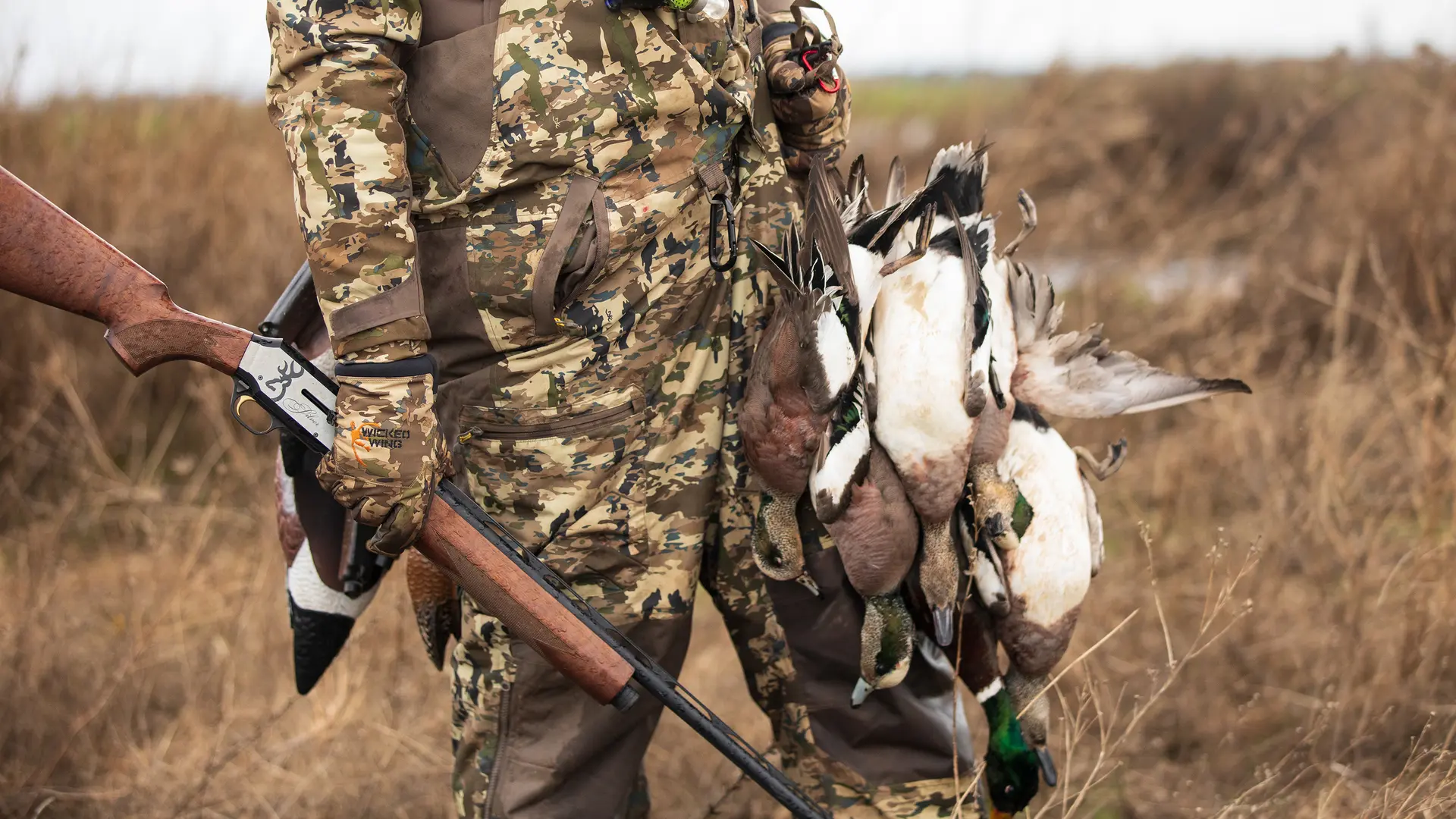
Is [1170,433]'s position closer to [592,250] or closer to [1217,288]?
[1217,288]

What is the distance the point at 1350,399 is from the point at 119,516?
4418 mm

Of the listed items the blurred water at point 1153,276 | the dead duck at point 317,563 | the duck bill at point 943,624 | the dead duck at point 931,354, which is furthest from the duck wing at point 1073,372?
the blurred water at point 1153,276

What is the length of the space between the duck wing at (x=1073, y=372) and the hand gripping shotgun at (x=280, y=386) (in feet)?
2.78

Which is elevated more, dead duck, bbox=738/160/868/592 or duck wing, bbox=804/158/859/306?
duck wing, bbox=804/158/859/306

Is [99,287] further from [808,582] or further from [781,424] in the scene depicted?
[808,582]

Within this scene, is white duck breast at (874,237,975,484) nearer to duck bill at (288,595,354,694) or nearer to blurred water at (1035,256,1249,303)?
duck bill at (288,595,354,694)

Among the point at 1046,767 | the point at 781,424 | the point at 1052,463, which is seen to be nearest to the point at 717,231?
the point at 781,424

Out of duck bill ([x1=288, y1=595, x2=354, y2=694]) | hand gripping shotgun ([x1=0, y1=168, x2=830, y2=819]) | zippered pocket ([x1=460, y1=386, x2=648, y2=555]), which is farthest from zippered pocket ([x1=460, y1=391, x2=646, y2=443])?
duck bill ([x1=288, y1=595, x2=354, y2=694])

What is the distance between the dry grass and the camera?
2715mm

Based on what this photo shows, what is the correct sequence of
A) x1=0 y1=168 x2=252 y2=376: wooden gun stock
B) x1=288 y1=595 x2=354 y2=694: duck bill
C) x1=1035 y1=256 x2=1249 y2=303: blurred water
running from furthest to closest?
x1=1035 y1=256 x2=1249 y2=303: blurred water → x1=288 y1=595 x2=354 y2=694: duck bill → x1=0 y1=168 x2=252 y2=376: wooden gun stock

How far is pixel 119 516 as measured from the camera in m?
4.11

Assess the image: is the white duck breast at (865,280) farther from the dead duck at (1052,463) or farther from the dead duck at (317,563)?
the dead duck at (317,563)

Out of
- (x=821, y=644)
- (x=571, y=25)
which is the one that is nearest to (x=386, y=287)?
(x=571, y=25)

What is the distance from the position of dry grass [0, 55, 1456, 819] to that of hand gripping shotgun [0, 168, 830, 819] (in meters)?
0.82
